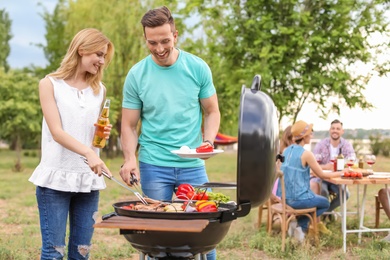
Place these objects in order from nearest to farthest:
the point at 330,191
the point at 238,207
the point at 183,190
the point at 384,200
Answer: the point at 238,207
the point at 183,190
the point at 384,200
the point at 330,191

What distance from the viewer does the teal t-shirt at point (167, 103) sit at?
10.6 ft

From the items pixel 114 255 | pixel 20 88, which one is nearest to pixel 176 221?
pixel 114 255

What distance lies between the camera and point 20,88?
19.5m

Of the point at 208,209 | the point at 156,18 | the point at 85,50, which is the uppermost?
the point at 156,18

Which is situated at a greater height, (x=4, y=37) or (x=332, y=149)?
(x=4, y=37)

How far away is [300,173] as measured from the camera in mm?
6570

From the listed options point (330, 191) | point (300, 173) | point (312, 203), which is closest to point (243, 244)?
point (312, 203)

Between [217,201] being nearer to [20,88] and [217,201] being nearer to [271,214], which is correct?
[271,214]

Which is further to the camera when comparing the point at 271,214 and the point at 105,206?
the point at 105,206

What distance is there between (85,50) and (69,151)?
0.54 metres

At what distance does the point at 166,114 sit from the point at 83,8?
25.0 meters

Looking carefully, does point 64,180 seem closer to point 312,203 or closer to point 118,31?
point 312,203

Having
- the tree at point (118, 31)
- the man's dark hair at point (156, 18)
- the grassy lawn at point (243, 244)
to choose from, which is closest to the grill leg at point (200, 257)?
the man's dark hair at point (156, 18)

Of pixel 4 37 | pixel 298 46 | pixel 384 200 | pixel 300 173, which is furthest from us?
pixel 4 37
